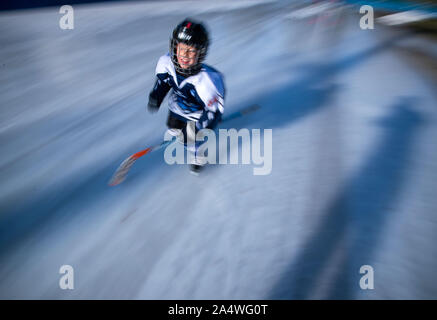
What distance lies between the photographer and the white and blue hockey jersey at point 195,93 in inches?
39.6

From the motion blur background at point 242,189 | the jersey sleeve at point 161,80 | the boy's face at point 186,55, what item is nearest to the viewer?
the motion blur background at point 242,189

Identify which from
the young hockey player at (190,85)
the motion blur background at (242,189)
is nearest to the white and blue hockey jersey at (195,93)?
the young hockey player at (190,85)

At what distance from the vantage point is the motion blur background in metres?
0.81

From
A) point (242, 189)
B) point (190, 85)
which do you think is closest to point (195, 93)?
point (190, 85)

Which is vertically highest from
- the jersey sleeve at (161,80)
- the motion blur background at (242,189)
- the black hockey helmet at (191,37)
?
the black hockey helmet at (191,37)

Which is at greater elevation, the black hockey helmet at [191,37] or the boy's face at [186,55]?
the black hockey helmet at [191,37]

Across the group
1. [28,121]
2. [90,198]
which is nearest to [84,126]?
[28,121]

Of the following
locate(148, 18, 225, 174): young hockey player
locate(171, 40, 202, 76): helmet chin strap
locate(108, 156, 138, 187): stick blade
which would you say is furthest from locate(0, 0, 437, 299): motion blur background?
locate(171, 40, 202, 76): helmet chin strap

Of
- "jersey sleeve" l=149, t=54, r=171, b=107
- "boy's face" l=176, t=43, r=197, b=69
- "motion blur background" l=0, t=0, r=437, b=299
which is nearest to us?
"motion blur background" l=0, t=0, r=437, b=299

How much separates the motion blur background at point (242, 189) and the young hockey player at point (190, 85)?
235 mm

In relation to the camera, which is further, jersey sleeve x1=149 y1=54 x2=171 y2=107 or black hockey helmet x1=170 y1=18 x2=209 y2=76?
jersey sleeve x1=149 y1=54 x2=171 y2=107

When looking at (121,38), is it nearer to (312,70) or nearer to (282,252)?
(312,70)

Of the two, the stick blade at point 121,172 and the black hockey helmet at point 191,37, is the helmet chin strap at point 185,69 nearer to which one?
the black hockey helmet at point 191,37

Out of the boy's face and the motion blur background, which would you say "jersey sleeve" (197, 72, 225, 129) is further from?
the motion blur background
